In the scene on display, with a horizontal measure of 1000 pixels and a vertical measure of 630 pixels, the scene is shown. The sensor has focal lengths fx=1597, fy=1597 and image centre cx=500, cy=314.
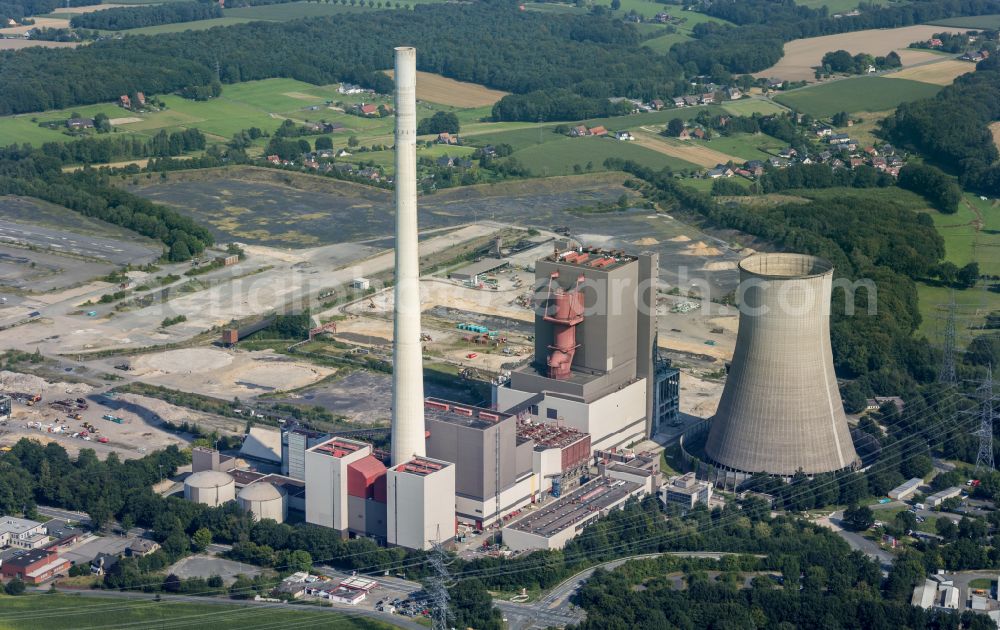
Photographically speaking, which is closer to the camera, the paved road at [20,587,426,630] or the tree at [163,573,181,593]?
the paved road at [20,587,426,630]

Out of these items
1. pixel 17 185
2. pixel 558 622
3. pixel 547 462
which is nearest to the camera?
pixel 558 622

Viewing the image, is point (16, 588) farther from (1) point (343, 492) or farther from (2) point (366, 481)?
(2) point (366, 481)

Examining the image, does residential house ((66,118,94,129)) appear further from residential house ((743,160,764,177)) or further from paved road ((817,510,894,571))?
paved road ((817,510,894,571))

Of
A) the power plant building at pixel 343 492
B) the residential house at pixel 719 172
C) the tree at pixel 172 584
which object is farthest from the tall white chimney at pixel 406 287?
the residential house at pixel 719 172

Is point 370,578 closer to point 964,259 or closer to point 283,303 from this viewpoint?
point 283,303

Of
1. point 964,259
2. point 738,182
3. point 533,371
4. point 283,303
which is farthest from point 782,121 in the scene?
point 533,371

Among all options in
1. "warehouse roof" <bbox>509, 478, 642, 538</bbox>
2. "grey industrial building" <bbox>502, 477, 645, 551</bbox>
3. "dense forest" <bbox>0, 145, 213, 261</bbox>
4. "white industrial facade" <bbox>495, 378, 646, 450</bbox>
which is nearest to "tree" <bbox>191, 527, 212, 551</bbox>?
"grey industrial building" <bbox>502, 477, 645, 551</bbox>

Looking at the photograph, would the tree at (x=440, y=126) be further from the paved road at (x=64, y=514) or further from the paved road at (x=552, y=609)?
the paved road at (x=552, y=609)
